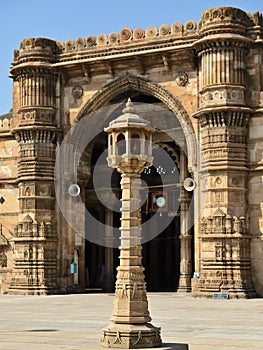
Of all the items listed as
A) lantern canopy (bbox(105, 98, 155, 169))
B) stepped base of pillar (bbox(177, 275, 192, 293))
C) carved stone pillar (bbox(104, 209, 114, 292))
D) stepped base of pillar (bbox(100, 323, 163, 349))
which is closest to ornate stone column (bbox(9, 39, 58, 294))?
carved stone pillar (bbox(104, 209, 114, 292))

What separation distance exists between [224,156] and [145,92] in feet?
15.9

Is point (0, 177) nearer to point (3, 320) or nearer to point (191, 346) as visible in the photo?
point (3, 320)

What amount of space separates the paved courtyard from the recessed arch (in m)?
5.66

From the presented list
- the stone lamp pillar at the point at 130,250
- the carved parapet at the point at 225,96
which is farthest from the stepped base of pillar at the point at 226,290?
the stone lamp pillar at the point at 130,250

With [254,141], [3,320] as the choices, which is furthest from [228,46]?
[3,320]

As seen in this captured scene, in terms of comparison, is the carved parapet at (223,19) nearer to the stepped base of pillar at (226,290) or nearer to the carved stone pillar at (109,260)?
the stepped base of pillar at (226,290)

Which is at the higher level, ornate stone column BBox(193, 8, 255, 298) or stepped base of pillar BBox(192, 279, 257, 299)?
ornate stone column BBox(193, 8, 255, 298)

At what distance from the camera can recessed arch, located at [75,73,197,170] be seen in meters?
26.4

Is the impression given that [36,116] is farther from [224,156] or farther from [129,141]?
[129,141]

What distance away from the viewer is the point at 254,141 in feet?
83.1

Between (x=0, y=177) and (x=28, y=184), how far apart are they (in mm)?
2120

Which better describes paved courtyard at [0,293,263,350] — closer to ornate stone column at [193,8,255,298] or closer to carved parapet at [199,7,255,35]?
ornate stone column at [193,8,255,298]

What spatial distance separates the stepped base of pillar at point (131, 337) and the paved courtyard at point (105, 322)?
317 millimetres

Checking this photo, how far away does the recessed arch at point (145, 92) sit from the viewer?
86.6 ft
